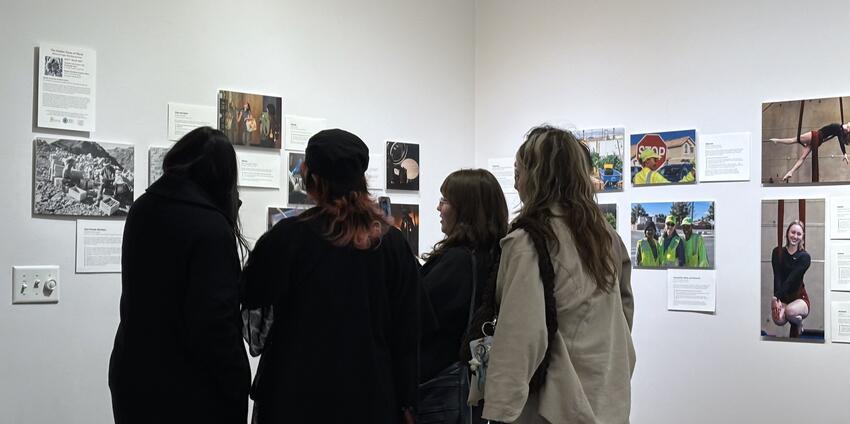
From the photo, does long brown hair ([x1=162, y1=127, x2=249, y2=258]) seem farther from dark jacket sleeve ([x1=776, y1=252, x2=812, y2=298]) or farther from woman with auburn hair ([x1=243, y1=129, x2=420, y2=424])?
dark jacket sleeve ([x1=776, y1=252, x2=812, y2=298])

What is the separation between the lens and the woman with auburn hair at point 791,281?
326 cm

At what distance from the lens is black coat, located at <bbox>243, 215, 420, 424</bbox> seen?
1.98m

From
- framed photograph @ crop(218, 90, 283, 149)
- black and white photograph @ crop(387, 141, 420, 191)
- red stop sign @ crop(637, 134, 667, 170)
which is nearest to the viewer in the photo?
framed photograph @ crop(218, 90, 283, 149)

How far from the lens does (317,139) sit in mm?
2066

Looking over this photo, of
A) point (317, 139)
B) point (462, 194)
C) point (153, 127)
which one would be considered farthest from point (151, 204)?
point (153, 127)

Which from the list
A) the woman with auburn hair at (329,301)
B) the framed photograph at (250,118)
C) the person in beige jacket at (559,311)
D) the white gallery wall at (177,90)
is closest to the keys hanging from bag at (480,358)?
the person in beige jacket at (559,311)

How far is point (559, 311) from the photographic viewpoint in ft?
6.85

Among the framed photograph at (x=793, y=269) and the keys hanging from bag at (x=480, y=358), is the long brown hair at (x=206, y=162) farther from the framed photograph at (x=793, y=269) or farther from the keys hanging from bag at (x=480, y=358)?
the framed photograph at (x=793, y=269)

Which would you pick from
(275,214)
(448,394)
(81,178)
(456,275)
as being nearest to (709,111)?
(456,275)

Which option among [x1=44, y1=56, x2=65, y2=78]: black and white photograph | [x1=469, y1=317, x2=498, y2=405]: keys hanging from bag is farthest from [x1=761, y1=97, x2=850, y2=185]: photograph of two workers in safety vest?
[x1=44, y1=56, x2=65, y2=78]: black and white photograph

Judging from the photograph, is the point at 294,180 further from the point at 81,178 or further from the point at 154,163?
the point at 81,178

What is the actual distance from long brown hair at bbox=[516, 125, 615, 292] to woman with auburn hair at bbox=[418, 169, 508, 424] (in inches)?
14.7

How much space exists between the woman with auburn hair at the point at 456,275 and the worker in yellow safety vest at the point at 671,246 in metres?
1.29

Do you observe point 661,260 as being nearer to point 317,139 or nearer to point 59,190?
point 317,139
